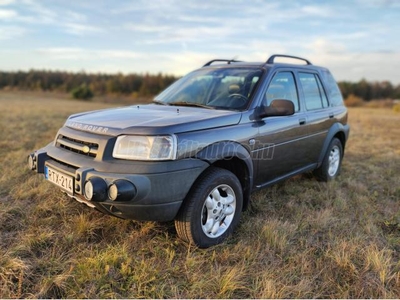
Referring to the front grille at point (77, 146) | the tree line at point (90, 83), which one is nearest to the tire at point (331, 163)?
the front grille at point (77, 146)

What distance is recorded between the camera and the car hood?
267 cm

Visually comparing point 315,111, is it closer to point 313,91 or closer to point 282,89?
point 313,91

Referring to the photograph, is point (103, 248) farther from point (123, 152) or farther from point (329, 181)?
point (329, 181)

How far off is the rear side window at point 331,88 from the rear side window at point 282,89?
1135 millimetres

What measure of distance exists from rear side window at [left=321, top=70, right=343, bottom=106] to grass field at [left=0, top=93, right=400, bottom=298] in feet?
5.16

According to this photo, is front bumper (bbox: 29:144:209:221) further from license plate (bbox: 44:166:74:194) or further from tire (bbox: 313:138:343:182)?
tire (bbox: 313:138:343:182)

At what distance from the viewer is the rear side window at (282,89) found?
3.70 meters

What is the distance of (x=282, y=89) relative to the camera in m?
3.97

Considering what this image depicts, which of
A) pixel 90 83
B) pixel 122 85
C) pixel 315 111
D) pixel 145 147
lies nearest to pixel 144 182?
pixel 145 147

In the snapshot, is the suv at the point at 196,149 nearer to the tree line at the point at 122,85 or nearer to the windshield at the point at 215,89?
the windshield at the point at 215,89

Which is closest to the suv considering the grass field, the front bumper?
the front bumper

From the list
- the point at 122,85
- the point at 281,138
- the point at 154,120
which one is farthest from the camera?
the point at 122,85

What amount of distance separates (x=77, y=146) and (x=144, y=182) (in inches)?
33.2

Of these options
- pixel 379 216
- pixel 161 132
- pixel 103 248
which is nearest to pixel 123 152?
pixel 161 132
